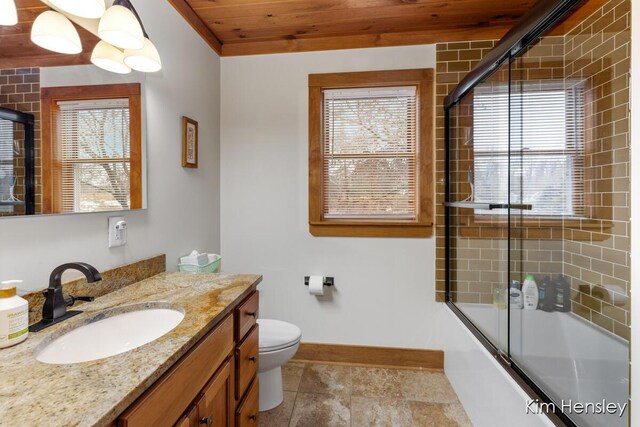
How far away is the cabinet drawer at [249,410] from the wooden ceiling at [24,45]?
4.81 ft

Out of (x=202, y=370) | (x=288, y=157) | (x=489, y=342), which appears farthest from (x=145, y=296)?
(x=489, y=342)

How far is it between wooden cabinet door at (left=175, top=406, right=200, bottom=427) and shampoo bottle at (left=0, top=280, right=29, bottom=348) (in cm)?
49

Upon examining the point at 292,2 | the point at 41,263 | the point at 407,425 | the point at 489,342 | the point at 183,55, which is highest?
the point at 292,2

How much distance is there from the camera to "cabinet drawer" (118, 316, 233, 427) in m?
0.68

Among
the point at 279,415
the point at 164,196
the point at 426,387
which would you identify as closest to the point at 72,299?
the point at 164,196

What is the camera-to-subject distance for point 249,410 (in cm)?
139

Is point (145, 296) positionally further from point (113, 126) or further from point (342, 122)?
point (342, 122)

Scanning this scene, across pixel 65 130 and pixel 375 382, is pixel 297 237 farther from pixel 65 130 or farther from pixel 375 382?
pixel 65 130

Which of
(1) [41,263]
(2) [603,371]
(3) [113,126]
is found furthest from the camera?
(2) [603,371]

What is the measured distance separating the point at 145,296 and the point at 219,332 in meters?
0.40

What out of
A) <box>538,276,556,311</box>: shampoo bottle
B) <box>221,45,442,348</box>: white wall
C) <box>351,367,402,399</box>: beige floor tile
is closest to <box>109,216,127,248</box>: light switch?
<box>221,45,442,348</box>: white wall

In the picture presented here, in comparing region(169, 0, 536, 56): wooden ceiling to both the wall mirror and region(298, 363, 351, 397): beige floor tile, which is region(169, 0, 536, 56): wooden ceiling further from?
region(298, 363, 351, 397): beige floor tile

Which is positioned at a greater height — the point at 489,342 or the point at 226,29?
the point at 226,29

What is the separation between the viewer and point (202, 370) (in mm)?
972
